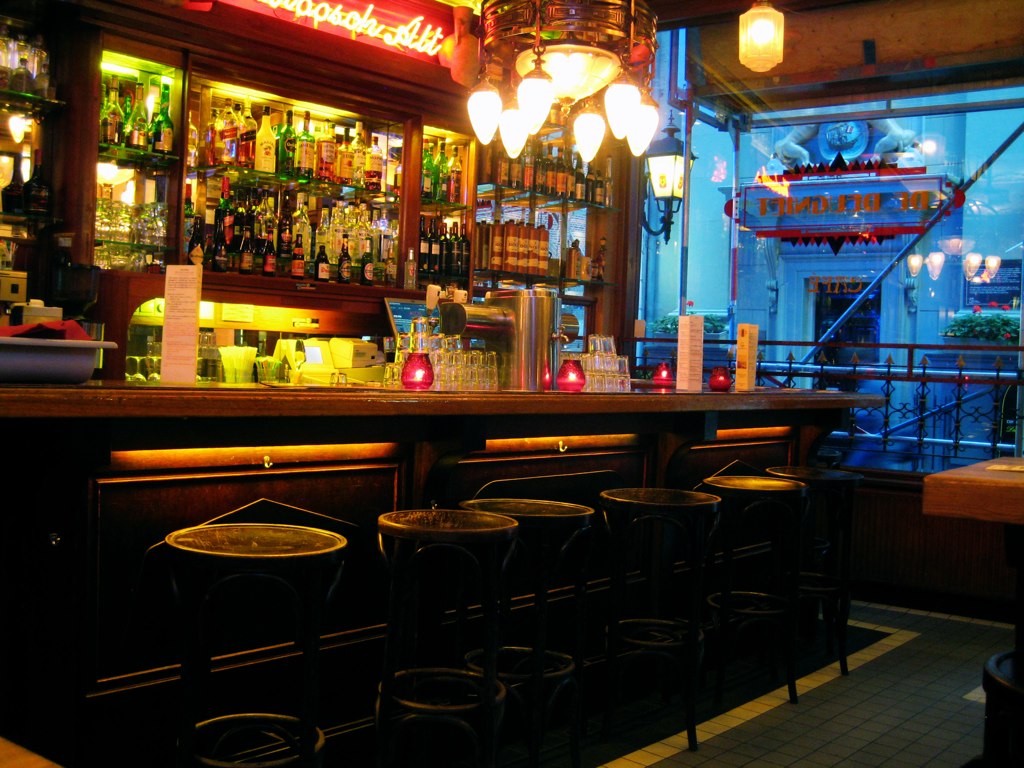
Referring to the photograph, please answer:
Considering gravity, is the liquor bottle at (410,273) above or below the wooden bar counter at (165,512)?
above

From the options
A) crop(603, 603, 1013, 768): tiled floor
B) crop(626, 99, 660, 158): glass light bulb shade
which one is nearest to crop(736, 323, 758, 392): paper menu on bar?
crop(626, 99, 660, 158): glass light bulb shade

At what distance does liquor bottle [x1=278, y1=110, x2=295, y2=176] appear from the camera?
489cm

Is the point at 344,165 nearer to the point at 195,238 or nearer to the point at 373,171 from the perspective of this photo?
the point at 373,171

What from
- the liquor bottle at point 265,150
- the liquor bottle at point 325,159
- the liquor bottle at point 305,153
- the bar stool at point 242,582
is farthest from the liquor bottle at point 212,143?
the bar stool at point 242,582

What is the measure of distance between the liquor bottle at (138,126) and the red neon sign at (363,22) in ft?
2.07

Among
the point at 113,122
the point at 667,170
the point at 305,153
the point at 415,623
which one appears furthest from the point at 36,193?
the point at 667,170

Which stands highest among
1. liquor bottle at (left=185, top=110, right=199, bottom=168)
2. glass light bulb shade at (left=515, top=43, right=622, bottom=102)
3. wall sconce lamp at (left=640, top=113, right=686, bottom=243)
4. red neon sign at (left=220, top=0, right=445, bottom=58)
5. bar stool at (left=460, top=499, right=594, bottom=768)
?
red neon sign at (left=220, top=0, right=445, bottom=58)

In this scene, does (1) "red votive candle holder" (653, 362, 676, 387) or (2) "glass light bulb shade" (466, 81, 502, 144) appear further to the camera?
(1) "red votive candle holder" (653, 362, 676, 387)

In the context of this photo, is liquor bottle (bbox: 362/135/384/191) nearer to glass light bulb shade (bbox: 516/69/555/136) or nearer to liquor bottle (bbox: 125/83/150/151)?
liquor bottle (bbox: 125/83/150/151)

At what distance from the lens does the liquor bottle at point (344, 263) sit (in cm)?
509

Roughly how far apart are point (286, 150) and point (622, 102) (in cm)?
184

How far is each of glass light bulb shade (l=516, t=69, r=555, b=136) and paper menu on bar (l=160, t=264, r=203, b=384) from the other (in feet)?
5.40

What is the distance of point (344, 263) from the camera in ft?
16.7

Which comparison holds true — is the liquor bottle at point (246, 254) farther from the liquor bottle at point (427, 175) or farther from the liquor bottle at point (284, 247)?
the liquor bottle at point (427, 175)
